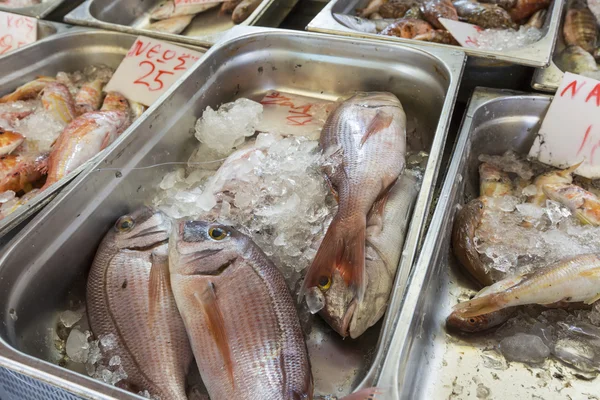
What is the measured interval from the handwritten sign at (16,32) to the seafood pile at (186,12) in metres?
0.65

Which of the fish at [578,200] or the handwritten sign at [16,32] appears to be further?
the handwritten sign at [16,32]

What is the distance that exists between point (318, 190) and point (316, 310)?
49cm

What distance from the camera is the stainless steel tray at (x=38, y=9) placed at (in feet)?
9.00

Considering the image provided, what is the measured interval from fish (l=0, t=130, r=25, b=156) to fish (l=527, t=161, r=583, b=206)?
218 cm

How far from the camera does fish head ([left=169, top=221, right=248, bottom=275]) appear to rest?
139cm

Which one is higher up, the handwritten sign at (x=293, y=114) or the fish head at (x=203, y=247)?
the fish head at (x=203, y=247)

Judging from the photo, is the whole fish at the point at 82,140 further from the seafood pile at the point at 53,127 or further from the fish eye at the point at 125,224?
the fish eye at the point at 125,224

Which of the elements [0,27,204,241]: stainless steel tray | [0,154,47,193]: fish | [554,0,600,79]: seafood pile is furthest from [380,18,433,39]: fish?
[0,154,47,193]: fish

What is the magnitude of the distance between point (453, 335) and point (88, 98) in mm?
2051

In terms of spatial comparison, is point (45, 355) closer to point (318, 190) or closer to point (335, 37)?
point (318, 190)

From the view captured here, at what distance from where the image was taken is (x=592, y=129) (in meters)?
1.78

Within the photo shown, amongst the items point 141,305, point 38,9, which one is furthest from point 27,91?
point 141,305

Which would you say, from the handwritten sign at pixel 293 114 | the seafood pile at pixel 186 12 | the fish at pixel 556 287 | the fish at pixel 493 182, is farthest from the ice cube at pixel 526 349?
the seafood pile at pixel 186 12

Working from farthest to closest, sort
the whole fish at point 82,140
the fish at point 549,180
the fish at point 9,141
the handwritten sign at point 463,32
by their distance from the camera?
1. the handwritten sign at point 463,32
2. the fish at point 9,141
3. the whole fish at point 82,140
4. the fish at point 549,180
